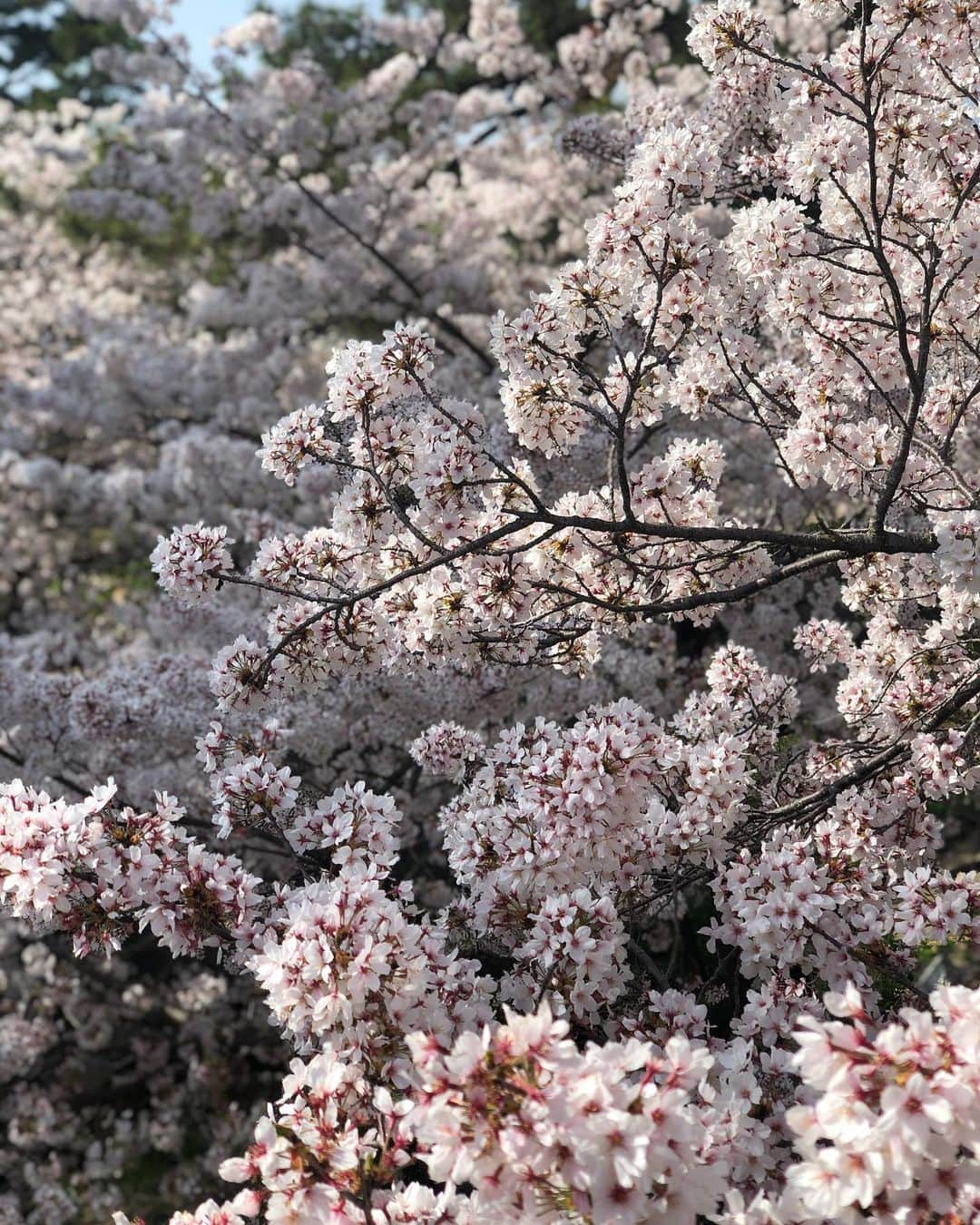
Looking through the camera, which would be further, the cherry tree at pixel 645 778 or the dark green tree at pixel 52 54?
the dark green tree at pixel 52 54

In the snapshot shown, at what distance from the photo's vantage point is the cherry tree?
7.07ft

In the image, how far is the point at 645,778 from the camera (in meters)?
3.34

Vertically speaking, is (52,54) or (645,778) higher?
(52,54)

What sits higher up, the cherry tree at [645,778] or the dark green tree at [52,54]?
the dark green tree at [52,54]

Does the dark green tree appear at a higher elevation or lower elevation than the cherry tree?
higher

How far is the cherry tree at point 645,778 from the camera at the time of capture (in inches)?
84.9

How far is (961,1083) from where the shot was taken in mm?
1948

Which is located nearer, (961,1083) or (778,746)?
(961,1083)

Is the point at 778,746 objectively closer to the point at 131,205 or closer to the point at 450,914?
the point at 450,914

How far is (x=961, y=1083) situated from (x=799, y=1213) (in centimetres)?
50

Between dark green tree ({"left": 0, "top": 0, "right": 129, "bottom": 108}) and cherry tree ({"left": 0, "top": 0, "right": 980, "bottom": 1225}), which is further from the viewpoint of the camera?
dark green tree ({"left": 0, "top": 0, "right": 129, "bottom": 108})

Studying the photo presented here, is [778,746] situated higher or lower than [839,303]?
lower

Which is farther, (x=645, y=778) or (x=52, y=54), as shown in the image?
(x=52, y=54)

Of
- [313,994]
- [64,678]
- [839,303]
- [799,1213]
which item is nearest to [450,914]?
[313,994]
